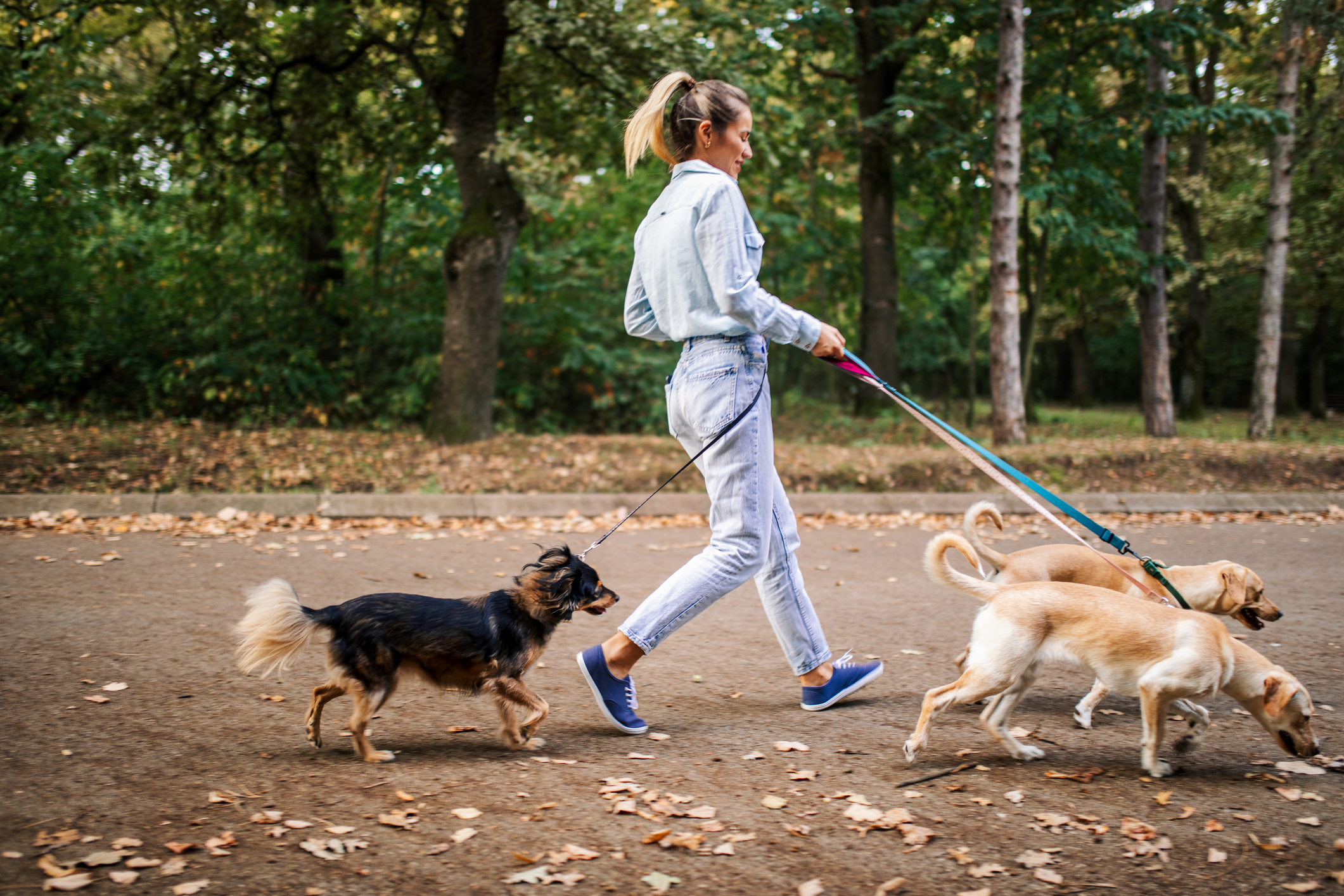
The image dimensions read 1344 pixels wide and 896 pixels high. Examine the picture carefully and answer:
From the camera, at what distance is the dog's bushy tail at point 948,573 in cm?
365

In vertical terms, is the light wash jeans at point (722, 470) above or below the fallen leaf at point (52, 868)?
above

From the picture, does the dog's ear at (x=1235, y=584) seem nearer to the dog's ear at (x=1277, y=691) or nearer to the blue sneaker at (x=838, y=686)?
the dog's ear at (x=1277, y=691)

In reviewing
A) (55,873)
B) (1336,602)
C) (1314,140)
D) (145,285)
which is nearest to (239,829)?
(55,873)

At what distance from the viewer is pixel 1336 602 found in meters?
5.96

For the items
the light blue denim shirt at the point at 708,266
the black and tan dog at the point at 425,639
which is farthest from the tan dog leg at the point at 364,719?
the light blue denim shirt at the point at 708,266

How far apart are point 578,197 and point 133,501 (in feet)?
28.6

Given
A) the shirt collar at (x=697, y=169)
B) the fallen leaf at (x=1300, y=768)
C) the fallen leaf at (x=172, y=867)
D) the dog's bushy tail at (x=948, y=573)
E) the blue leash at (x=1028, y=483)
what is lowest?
the fallen leaf at (x=1300, y=768)

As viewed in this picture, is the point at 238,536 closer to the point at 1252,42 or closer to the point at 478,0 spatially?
the point at 478,0

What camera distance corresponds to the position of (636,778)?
3250 mm

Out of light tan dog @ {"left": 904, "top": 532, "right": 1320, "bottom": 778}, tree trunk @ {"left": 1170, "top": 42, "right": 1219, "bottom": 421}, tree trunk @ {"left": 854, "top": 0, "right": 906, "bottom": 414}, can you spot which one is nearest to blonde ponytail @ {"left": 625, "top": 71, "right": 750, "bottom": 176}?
light tan dog @ {"left": 904, "top": 532, "right": 1320, "bottom": 778}

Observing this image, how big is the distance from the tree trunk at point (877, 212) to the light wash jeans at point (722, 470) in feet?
39.0

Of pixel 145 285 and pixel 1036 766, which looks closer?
pixel 1036 766

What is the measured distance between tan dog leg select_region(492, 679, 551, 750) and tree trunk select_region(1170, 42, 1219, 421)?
19.5 meters

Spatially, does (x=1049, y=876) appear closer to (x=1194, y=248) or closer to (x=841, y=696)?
(x=841, y=696)
